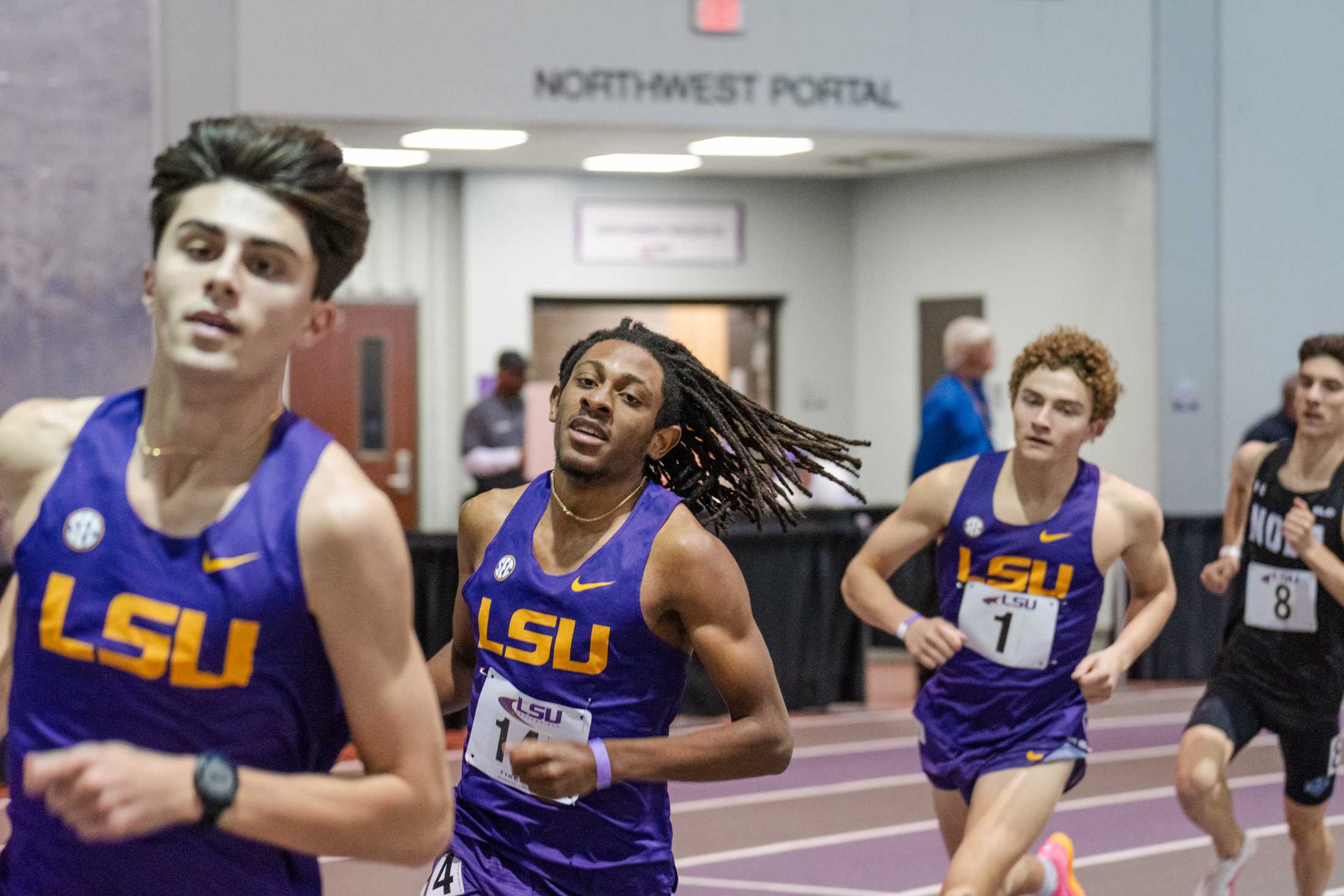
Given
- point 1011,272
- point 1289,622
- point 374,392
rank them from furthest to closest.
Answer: point 374,392 < point 1011,272 < point 1289,622

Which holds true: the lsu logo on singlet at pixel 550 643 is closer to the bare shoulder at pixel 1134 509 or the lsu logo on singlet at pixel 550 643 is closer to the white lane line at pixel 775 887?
the bare shoulder at pixel 1134 509

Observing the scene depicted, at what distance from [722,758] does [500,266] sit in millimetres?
10416

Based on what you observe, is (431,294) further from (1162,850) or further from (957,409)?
(1162,850)

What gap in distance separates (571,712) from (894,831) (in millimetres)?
4198

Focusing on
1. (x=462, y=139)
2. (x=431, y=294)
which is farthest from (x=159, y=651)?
(x=431, y=294)

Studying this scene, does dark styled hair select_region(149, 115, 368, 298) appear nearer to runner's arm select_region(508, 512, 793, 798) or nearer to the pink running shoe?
runner's arm select_region(508, 512, 793, 798)

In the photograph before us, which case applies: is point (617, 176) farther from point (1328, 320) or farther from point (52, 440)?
point (52, 440)

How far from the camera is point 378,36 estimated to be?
9.81 metres

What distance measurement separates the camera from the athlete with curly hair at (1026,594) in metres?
4.80

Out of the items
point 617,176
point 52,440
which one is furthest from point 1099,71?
point 52,440

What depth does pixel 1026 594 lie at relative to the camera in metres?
4.95

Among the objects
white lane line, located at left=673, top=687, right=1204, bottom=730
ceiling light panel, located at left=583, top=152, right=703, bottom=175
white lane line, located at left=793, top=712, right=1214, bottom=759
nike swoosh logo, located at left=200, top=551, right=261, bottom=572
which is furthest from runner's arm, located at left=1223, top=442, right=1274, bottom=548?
ceiling light panel, located at left=583, top=152, right=703, bottom=175

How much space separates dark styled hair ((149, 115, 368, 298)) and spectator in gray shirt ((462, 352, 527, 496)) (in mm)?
8019

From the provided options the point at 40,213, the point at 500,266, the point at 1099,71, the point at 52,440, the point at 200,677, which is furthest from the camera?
the point at 500,266
